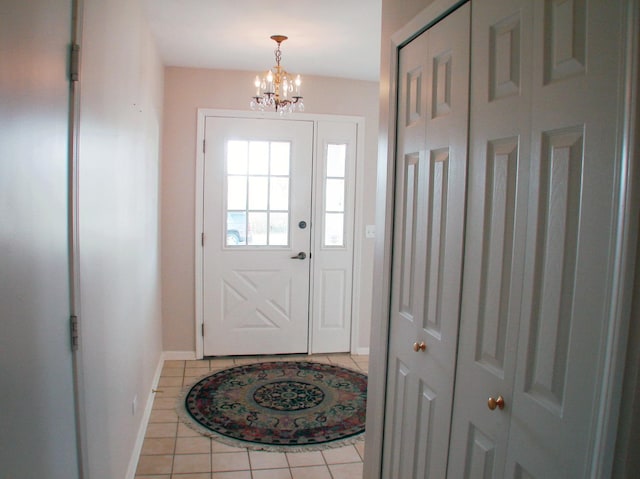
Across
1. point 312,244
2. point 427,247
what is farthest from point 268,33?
point 427,247

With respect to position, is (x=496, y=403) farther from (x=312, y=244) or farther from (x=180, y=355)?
(x=180, y=355)

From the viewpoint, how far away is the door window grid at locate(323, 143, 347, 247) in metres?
4.59

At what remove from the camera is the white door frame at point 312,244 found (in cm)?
438

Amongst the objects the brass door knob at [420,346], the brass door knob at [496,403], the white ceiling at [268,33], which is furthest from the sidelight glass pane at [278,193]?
the brass door knob at [496,403]

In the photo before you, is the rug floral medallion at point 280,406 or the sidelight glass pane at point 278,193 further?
the sidelight glass pane at point 278,193

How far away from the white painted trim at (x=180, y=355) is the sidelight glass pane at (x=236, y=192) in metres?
1.31

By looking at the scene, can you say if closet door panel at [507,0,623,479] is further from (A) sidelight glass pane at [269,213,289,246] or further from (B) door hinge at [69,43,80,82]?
(A) sidelight glass pane at [269,213,289,246]

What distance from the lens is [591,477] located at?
1038 mm

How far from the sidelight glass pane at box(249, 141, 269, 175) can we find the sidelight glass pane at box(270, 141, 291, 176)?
0.05 m

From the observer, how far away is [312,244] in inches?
181

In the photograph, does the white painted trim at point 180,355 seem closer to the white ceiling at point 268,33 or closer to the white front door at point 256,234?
the white front door at point 256,234

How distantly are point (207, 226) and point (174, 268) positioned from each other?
0.45m

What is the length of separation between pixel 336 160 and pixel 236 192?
0.92 meters

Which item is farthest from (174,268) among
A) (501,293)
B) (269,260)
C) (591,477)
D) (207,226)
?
(591,477)
